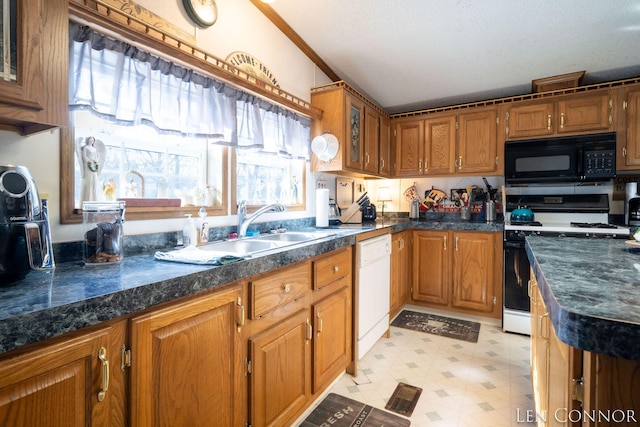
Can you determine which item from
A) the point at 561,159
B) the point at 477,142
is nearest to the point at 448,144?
the point at 477,142

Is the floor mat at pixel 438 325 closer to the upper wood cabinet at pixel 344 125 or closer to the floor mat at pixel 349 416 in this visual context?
the floor mat at pixel 349 416

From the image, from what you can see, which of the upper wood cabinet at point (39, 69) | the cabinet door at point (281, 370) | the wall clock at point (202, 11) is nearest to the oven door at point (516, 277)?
the cabinet door at point (281, 370)

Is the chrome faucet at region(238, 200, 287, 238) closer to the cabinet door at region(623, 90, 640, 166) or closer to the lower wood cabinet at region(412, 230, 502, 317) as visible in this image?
the lower wood cabinet at region(412, 230, 502, 317)

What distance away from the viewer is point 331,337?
183 cm

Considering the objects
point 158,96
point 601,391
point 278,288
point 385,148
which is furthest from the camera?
point 385,148

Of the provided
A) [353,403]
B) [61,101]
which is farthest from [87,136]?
[353,403]

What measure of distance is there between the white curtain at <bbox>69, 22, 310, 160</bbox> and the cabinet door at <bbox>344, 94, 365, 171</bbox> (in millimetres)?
710

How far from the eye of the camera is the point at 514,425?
5.25 ft

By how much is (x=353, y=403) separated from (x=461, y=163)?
256 cm

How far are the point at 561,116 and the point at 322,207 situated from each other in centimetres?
235

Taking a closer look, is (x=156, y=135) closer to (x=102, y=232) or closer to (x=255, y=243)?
(x=102, y=232)

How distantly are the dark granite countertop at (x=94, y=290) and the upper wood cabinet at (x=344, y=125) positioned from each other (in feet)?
4.87

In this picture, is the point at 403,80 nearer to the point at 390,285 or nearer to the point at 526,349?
the point at 390,285

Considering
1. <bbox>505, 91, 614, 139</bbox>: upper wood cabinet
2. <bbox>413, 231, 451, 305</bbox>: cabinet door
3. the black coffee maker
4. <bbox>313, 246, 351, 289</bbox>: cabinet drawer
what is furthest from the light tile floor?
<bbox>505, 91, 614, 139</bbox>: upper wood cabinet
